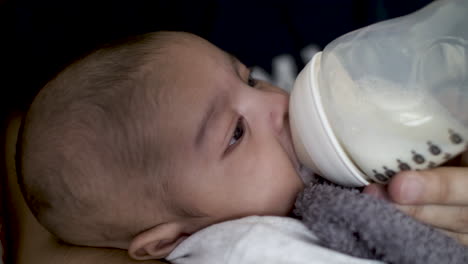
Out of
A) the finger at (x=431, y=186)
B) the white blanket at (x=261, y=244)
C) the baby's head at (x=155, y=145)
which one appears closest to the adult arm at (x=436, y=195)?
the finger at (x=431, y=186)

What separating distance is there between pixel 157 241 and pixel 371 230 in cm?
44

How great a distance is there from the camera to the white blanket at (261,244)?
32.4 inches

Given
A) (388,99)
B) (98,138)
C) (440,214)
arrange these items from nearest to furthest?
(388,99) → (440,214) → (98,138)

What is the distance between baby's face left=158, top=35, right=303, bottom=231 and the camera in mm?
906

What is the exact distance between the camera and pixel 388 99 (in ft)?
2.28

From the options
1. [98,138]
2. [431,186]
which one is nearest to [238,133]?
[98,138]

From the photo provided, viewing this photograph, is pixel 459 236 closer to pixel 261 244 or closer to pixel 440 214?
pixel 440 214

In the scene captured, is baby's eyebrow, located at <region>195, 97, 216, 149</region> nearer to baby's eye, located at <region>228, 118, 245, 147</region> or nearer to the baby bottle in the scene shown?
baby's eye, located at <region>228, 118, 245, 147</region>

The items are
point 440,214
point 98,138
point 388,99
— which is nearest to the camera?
point 388,99

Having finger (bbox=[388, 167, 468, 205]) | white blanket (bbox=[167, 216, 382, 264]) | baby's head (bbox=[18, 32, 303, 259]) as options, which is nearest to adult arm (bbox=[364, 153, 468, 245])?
finger (bbox=[388, 167, 468, 205])

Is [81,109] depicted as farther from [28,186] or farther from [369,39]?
[369,39]

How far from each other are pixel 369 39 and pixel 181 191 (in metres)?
0.46

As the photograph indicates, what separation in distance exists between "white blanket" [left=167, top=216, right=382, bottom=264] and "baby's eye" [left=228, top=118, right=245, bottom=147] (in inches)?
6.3

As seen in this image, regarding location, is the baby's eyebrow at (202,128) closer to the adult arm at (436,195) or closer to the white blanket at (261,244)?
the white blanket at (261,244)
